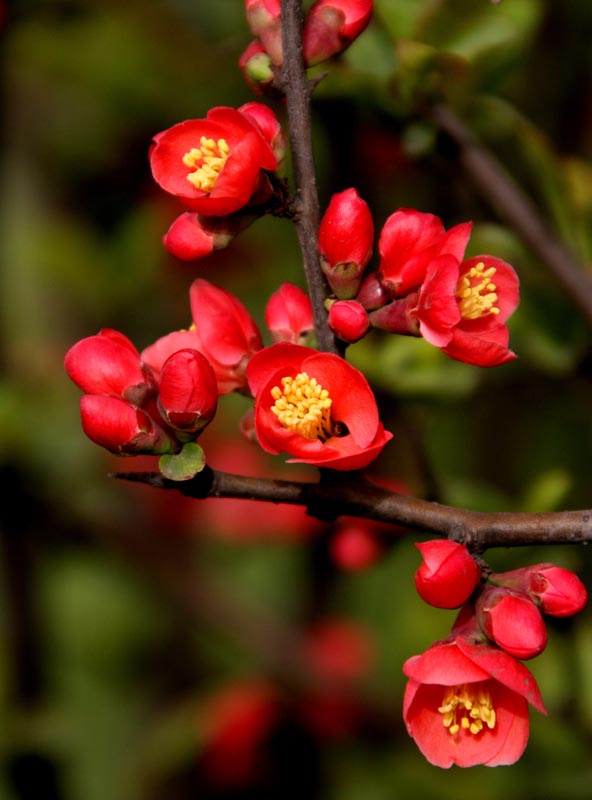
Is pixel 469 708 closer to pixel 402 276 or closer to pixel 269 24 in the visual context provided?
pixel 402 276

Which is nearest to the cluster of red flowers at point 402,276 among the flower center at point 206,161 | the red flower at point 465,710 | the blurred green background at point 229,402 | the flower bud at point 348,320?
the flower bud at point 348,320

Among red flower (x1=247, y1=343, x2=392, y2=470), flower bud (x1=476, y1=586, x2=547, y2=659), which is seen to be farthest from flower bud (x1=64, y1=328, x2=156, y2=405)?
flower bud (x1=476, y1=586, x2=547, y2=659)

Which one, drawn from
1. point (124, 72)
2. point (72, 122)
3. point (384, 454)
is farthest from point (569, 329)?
point (72, 122)

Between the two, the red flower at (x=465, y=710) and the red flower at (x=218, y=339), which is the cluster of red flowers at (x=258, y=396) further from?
the red flower at (x=465, y=710)

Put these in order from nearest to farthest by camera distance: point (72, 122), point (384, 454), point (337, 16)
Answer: point (337, 16) < point (384, 454) < point (72, 122)

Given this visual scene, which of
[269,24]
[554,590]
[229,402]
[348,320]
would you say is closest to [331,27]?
[269,24]

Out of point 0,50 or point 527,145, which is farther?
point 0,50

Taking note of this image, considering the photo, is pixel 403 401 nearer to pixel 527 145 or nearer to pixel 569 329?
pixel 569 329
